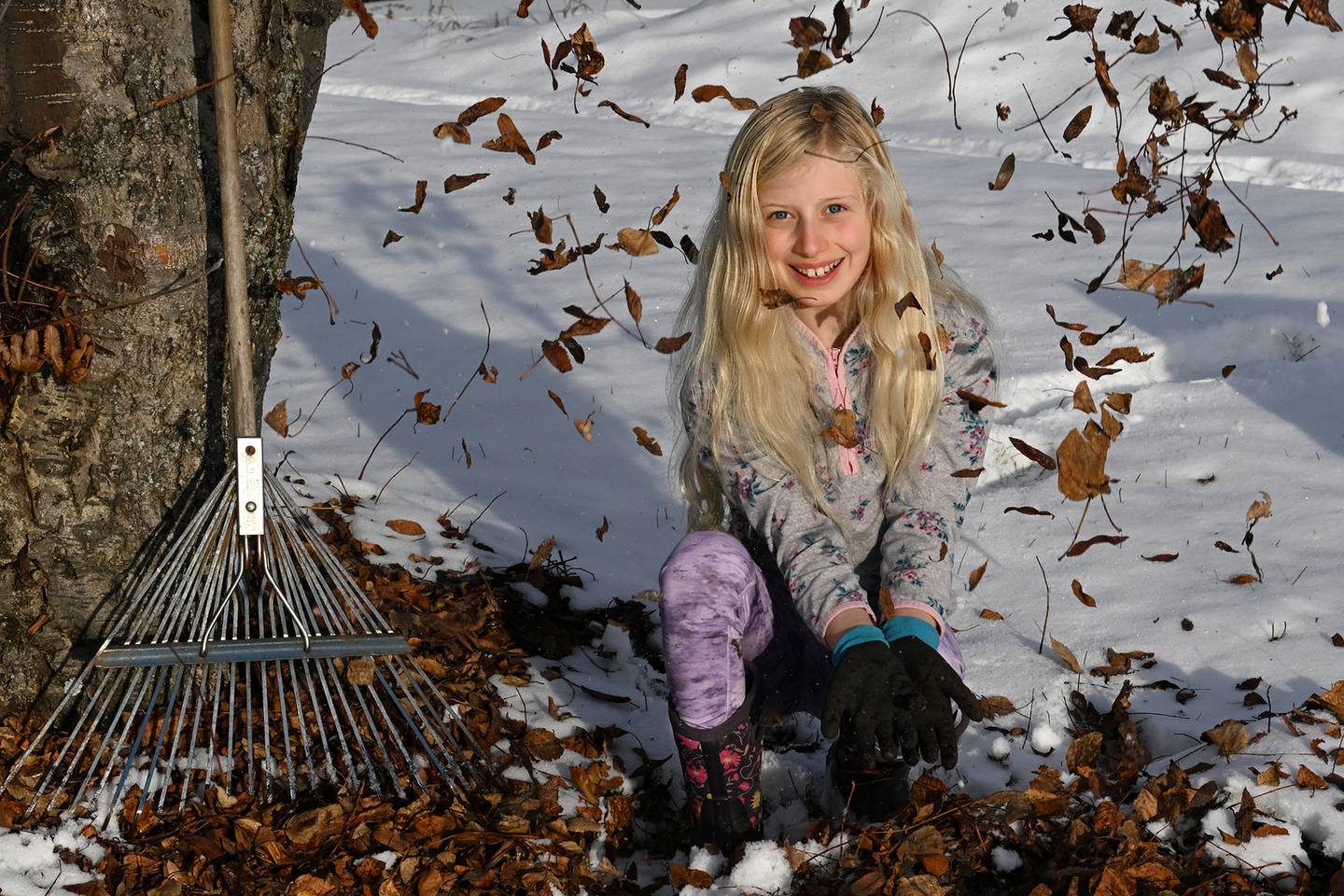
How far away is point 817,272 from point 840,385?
230mm

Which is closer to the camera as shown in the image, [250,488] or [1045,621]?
[250,488]

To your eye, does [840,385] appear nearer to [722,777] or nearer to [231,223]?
[722,777]

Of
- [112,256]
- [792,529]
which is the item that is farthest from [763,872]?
[112,256]

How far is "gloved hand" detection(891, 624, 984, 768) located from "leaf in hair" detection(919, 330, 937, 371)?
0.49 m

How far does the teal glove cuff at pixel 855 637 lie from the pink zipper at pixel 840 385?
0.39 m

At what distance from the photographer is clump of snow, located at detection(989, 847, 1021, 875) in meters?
1.98

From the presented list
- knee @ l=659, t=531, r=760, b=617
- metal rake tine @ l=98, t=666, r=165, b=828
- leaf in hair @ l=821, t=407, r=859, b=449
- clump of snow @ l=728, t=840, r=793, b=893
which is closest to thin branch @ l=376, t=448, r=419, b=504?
metal rake tine @ l=98, t=666, r=165, b=828

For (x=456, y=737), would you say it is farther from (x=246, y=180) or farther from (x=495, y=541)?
(x=246, y=180)

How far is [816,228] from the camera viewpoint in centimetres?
215

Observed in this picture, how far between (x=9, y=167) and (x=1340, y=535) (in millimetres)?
A: 2872

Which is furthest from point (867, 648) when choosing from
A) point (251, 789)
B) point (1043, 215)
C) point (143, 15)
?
point (1043, 215)

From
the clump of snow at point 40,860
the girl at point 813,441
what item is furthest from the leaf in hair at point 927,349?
the clump of snow at point 40,860

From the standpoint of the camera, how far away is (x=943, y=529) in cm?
223

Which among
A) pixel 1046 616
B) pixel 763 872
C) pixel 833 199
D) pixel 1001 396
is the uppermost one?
pixel 833 199
